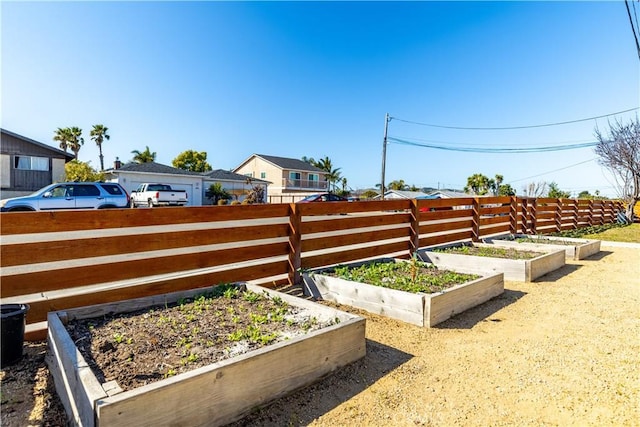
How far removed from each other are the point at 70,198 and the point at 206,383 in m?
14.0

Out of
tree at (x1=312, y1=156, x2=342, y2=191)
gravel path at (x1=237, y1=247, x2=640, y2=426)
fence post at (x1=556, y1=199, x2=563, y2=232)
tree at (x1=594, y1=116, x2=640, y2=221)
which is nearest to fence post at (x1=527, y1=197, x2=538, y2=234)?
fence post at (x1=556, y1=199, x2=563, y2=232)

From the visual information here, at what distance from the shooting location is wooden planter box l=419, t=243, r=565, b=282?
5.37 metres

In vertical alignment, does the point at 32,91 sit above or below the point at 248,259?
above

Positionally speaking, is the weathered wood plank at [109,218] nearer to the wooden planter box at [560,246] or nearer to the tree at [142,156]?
the wooden planter box at [560,246]

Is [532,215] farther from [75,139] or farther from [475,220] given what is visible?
[75,139]

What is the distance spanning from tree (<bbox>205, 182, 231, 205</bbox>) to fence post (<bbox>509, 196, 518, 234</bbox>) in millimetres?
23804

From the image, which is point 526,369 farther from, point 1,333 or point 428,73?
point 428,73

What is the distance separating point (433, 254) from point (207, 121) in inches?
867

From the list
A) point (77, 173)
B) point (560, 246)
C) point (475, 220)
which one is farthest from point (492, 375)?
point (77, 173)

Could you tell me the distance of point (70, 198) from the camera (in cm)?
1232

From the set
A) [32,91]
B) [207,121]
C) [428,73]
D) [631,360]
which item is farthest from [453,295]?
[207,121]

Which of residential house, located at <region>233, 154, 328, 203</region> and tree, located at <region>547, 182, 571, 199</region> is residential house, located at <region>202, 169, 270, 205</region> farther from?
tree, located at <region>547, 182, 571, 199</region>

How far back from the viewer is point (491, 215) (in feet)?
29.6

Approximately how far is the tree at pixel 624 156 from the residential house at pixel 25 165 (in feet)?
108
